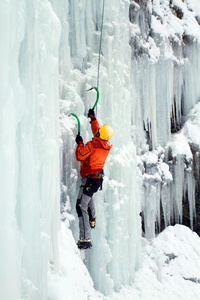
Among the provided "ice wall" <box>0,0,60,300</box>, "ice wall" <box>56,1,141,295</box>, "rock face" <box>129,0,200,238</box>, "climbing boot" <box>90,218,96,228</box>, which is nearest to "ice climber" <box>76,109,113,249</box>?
"climbing boot" <box>90,218,96,228</box>

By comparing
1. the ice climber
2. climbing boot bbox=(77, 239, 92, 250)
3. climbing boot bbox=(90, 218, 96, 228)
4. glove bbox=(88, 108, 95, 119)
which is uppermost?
glove bbox=(88, 108, 95, 119)

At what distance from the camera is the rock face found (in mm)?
6727

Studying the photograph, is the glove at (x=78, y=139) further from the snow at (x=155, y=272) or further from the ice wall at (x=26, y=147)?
the ice wall at (x=26, y=147)

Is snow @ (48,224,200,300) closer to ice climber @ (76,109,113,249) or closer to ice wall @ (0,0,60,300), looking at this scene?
ice climber @ (76,109,113,249)

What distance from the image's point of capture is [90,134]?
13.9ft

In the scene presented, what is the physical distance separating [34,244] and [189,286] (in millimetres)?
5360

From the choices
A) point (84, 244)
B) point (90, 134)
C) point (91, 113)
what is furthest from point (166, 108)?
point (84, 244)

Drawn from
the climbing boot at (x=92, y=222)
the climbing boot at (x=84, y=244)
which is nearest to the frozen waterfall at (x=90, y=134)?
the climbing boot at (x=84, y=244)

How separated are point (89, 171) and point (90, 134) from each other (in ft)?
2.44

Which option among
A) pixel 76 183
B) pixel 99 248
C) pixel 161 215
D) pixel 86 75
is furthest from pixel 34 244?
pixel 161 215

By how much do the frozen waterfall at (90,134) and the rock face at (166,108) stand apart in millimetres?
29

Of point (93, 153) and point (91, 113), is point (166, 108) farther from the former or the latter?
point (93, 153)

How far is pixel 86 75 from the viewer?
4.33 metres

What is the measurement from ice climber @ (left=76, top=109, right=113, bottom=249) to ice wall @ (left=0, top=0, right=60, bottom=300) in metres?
1.24
